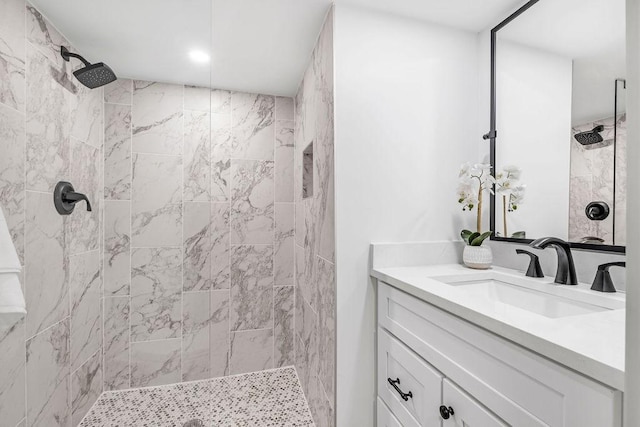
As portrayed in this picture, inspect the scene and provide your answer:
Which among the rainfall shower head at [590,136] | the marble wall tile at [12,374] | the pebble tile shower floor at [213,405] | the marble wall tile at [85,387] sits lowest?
the pebble tile shower floor at [213,405]

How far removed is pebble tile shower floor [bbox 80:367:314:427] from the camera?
1.74 m

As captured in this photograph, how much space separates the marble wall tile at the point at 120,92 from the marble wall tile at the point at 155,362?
1.58 m

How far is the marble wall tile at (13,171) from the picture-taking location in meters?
1.17

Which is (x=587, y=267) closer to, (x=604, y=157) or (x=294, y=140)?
(x=604, y=157)

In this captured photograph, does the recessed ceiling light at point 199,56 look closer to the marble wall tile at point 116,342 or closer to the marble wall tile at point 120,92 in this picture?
the marble wall tile at point 120,92

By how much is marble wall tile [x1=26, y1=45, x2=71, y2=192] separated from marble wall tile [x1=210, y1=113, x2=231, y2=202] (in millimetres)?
737

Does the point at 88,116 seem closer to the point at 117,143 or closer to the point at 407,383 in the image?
the point at 117,143

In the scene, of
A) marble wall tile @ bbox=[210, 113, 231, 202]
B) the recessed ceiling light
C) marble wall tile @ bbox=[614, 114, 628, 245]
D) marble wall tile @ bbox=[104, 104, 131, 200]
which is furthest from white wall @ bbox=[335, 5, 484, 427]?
marble wall tile @ bbox=[104, 104, 131, 200]

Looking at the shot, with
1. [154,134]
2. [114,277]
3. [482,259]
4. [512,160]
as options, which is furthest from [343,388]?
[154,134]

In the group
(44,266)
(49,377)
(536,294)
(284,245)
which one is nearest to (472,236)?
(536,294)

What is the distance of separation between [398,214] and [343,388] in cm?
79

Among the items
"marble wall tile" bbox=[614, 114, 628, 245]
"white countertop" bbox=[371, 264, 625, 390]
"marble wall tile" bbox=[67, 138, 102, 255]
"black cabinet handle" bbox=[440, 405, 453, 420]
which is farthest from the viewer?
"marble wall tile" bbox=[67, 138, 102, 255]

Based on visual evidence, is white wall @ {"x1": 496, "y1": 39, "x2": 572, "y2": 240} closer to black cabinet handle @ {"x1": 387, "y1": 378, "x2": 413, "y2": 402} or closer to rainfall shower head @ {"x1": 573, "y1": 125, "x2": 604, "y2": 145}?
rainfall shower head @ {"x1": 573, "y1": 125, "x2": 604, "y2": 145}

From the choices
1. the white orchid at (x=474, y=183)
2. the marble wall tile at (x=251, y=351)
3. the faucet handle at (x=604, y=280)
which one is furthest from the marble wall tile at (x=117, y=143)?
the faucet handle at (x=604, y=280)
